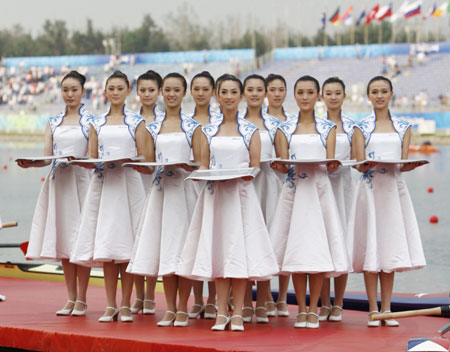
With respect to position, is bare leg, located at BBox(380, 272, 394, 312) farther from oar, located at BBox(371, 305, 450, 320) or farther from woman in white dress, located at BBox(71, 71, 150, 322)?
woman in white dress, located at BBox(71, 71, 150, 322)

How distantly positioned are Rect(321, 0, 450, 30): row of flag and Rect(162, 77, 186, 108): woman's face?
40951mm

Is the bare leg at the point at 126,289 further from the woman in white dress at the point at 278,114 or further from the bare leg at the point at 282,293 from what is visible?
the bare leg at the point at 282,293

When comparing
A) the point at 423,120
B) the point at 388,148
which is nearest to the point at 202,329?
the point at 388,148

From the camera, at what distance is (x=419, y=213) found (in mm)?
16516

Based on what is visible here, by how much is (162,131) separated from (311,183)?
38.7 inches

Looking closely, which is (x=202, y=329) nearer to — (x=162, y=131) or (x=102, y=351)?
(x=102, y=351)

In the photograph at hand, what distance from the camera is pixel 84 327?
17.5 feet

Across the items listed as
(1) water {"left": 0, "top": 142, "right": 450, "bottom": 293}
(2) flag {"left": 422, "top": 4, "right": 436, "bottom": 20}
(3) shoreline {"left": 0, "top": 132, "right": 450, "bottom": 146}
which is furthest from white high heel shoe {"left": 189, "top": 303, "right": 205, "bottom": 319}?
(2) flag {"left": 422, "top": 4, "right": 436, "bottom": 20}

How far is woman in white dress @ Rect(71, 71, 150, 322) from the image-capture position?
5.59 meters

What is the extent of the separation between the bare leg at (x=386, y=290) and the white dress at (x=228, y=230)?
74 cm

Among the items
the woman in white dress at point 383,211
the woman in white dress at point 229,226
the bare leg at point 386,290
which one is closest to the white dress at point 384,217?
the woman in white dress at point 383,211

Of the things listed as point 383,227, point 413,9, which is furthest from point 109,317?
point 413,9

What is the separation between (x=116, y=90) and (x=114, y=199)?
69cm

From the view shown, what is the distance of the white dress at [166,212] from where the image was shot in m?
5.38
